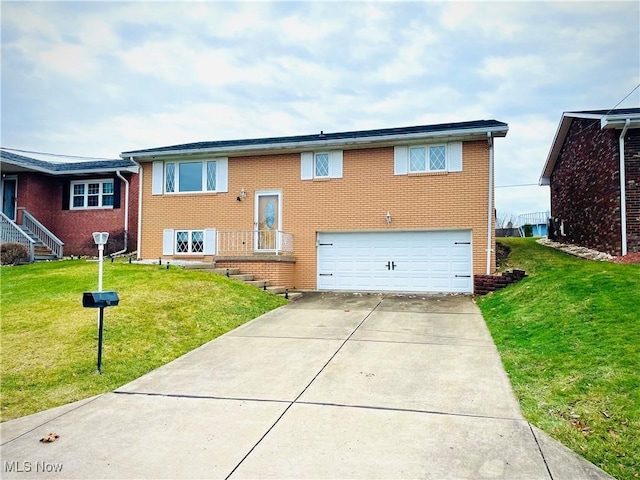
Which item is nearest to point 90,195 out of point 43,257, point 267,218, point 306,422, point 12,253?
point 43,257

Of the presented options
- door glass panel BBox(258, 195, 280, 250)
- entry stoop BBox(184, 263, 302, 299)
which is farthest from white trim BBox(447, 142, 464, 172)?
entry stoop BBox(184, 263, 302, 299)

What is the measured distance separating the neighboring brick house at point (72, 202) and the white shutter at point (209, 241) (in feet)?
18.5

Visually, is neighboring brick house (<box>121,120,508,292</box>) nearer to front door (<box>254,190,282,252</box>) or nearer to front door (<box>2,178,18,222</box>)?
front door (<box>254,190,282,252</box>)

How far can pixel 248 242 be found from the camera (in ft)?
48.2

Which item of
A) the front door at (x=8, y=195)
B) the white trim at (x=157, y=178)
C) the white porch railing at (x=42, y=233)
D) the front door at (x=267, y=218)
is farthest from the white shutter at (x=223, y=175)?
the front door at (x=8, y=195)

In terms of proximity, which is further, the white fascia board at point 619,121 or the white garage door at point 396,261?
the white garage door at point 396,261

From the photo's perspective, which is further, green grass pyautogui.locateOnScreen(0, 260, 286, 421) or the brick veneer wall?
the brick veneer wall

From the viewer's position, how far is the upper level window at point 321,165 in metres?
14.5

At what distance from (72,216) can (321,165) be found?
40.9ft

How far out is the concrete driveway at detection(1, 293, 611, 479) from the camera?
3.47 meters

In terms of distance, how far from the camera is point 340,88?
19.6 m

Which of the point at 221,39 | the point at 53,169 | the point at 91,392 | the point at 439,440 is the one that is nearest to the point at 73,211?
the point at 53,169

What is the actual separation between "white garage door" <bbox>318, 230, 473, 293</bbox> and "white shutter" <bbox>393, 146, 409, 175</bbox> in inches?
77.5

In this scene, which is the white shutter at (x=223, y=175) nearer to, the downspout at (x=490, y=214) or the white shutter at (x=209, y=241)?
the white shutter at (x=209, y=241)
